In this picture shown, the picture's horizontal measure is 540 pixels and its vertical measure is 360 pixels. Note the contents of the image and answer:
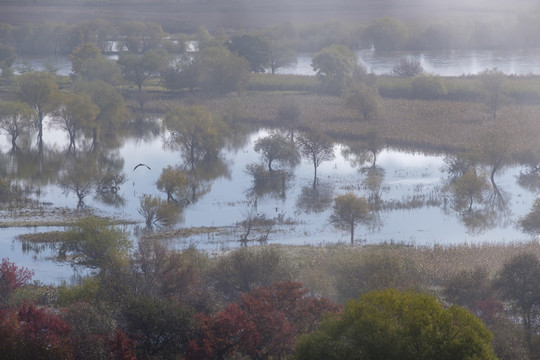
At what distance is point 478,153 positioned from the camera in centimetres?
3809

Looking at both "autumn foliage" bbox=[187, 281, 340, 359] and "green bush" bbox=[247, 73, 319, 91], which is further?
"green bush" bbox=[247, 73, 319, 91]

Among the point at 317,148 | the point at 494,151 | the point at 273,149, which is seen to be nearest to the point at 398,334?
the point at 494,151

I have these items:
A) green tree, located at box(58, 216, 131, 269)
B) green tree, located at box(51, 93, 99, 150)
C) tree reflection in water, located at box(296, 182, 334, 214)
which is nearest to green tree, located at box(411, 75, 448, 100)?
tree reflection in water, located at box(296, 182, 334, 214)

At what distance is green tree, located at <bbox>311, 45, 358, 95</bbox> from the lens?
2443 inches

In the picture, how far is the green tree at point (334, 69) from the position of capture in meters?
62.1

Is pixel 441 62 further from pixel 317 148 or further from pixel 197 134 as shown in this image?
pixel 317 148

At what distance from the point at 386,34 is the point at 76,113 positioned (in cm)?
5427

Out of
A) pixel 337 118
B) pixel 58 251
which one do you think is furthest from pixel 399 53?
pixel 58 251

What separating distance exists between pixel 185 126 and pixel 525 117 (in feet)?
69.2

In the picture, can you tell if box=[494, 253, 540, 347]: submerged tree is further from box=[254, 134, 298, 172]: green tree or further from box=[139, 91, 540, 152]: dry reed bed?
box=[139, 91, 540, 152]: dry reed bed

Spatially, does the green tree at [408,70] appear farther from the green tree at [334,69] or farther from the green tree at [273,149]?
the green tree at [273,149]

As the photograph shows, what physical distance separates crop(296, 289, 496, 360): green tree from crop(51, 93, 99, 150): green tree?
35608mm

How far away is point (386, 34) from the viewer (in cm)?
9262

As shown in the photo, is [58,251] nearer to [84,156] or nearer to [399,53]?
[84,156]
